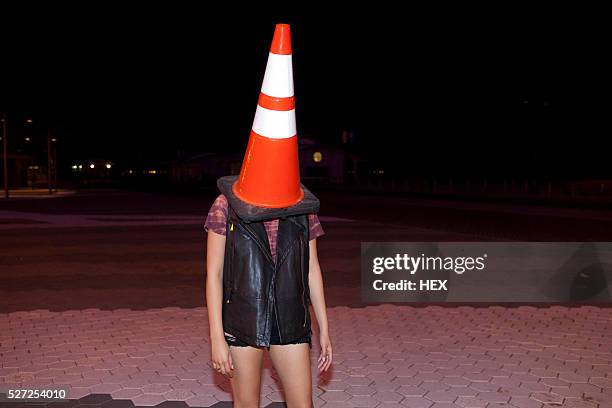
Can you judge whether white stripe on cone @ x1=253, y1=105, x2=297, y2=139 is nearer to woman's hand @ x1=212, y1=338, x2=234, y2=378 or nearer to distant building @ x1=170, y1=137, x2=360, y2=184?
woman's hand @ x1=212, y1=338, x2=234, y2=378

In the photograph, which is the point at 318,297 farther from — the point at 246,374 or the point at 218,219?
the point at 218,219

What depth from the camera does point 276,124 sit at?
2432mm

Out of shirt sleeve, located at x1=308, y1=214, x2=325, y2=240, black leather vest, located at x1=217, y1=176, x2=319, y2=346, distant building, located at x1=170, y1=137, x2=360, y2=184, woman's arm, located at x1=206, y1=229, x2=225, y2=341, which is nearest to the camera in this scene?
black leather vest, located at x1=217, y1=176, x2=319, y2=346

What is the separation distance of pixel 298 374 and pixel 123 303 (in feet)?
19.0

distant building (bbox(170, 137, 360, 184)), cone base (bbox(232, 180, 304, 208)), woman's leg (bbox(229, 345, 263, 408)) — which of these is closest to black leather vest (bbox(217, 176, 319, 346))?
cone base (bbox(232, 180, 304, 208))

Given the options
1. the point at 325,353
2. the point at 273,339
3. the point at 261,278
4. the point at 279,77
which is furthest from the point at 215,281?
the point at 279,77

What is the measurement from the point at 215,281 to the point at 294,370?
1.76 ft

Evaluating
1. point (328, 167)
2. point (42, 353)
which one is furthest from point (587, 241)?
point (328, 167)

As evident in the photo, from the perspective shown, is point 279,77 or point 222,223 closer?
point 279,77

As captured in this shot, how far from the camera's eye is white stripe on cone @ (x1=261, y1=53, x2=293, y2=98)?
2.44 meters

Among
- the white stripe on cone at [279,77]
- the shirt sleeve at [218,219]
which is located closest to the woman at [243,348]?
the shirt sleeve at [218,219]

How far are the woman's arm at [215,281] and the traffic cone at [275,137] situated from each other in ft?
0.97

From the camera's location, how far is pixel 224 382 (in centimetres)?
498

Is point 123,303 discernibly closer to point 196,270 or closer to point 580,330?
point 196,270
